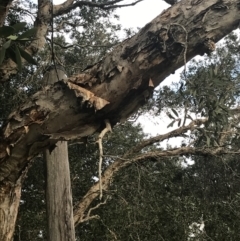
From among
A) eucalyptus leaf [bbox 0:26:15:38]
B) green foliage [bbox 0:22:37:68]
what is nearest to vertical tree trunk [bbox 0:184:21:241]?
green foliage [bbox 0:22:37:68]

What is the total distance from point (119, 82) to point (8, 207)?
1.20 m

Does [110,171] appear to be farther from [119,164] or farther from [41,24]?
[41,24]

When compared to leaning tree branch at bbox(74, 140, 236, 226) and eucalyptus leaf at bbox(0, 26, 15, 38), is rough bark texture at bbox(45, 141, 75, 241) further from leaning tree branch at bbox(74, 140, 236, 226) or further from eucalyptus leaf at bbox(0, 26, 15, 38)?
eucalyptus leaf at bbox(0, 26, 15, 38)

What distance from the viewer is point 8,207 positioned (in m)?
2.82

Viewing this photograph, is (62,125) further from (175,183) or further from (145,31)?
(175,183)

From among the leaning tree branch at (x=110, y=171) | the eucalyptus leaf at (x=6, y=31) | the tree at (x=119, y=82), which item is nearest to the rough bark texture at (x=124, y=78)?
the tree at (x=119, y=82)

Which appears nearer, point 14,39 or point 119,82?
point 14,39

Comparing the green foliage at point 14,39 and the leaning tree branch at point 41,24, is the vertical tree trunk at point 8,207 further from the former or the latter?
the leaning tree branch at point 41,24

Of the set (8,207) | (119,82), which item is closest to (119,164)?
(8,207)

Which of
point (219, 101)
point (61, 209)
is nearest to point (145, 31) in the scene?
point (219, 101)

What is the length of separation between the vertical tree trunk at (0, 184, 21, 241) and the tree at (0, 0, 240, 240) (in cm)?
30

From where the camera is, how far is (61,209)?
168 inches

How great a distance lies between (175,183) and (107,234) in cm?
271

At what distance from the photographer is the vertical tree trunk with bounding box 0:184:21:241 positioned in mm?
2711
